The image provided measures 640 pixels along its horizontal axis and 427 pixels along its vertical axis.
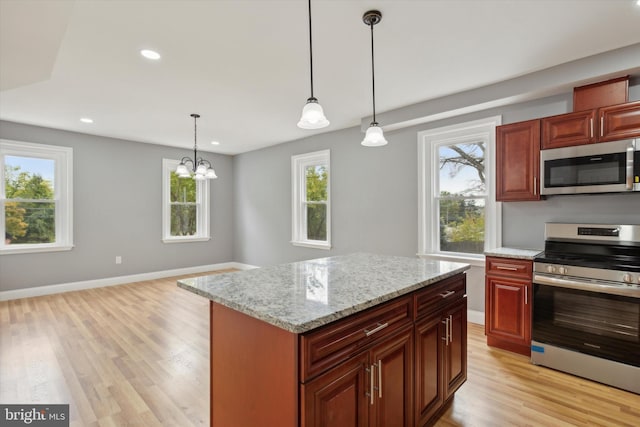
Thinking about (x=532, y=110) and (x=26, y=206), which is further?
(x=26, y=206)

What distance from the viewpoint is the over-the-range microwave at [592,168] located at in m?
2.44

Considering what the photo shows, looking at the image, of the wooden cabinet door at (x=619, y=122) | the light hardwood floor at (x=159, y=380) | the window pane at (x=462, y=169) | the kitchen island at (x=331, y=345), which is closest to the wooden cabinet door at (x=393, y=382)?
the kitchen island at (x=331, y=345)

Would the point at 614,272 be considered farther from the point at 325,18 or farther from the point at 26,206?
the point at 26,206

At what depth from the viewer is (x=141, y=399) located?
86.3 inches

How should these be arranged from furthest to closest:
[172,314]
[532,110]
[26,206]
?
[26,206] < [172,314] < [532,110]

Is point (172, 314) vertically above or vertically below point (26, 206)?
below

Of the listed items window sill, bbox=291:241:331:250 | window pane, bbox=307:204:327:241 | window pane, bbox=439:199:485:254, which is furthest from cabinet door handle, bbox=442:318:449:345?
window pane, bbox=307:204:327:241

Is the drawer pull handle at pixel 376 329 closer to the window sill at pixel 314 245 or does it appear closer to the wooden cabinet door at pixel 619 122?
the wooden cabinet door at pixel 619 122

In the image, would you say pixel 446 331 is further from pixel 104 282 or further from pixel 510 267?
pixel 104 282

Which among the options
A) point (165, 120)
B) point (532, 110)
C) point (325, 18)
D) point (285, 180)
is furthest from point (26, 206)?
point (532, 110)

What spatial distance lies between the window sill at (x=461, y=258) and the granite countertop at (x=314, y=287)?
1633 mm

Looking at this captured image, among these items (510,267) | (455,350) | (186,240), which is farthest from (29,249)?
(510,267)

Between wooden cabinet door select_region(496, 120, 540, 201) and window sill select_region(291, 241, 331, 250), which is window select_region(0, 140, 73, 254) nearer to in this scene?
window sill select_region(291, 241, 331, 250)

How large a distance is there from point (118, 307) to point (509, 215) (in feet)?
16.5
